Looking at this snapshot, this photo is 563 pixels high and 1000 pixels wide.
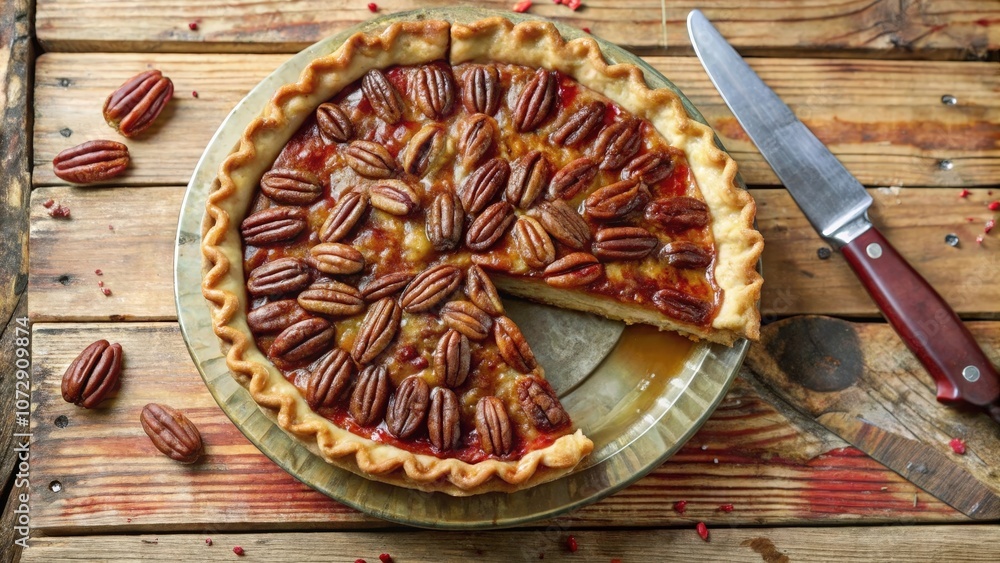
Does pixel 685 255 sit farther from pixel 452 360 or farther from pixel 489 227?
pixel 452 360

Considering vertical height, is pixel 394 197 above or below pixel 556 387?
above

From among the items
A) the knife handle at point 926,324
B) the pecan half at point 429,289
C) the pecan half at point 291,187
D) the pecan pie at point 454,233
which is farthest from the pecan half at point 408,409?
the knife handle at point 926,324

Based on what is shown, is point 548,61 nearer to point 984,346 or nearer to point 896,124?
point 896,124

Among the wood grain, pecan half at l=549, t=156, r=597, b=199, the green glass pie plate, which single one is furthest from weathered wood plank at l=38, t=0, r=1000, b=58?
the wood grain

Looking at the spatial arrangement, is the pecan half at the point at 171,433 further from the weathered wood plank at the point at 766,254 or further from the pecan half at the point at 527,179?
the pecan half at the point at 527,179

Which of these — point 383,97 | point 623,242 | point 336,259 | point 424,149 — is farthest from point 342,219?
point 623,242
